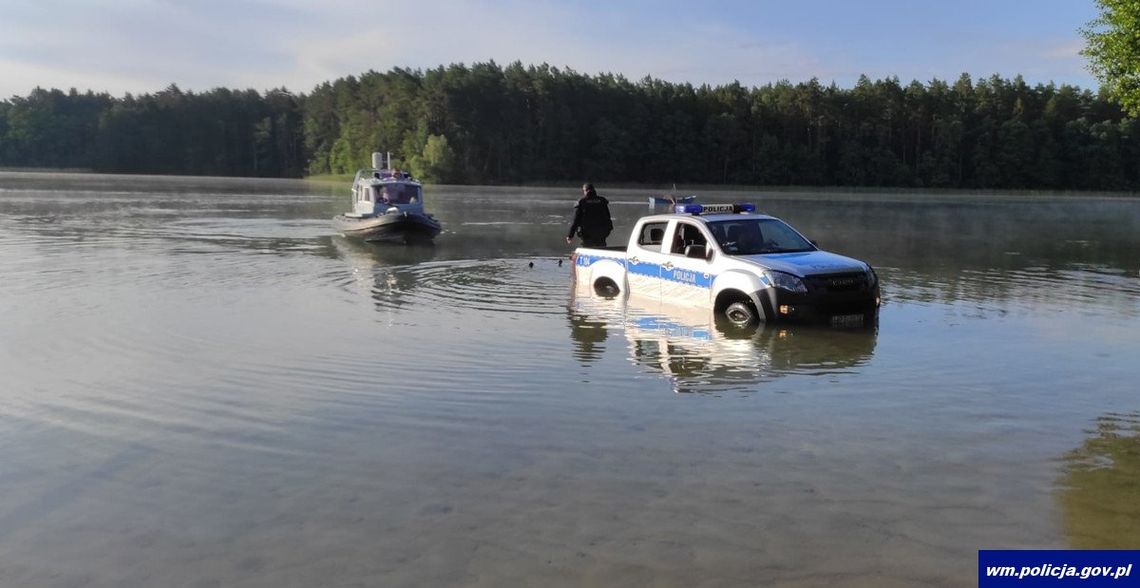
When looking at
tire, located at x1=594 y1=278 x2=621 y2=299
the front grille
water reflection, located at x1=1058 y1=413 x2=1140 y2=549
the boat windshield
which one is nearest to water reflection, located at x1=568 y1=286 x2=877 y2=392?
the front grille

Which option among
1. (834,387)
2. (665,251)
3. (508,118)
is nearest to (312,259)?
(665,251)

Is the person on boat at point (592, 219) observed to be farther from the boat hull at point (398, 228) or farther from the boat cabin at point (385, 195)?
the boat cabin at point (385, 195)

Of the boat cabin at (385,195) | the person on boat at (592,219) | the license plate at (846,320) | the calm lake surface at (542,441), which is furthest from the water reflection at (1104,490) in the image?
the boat cabin at (385,195)

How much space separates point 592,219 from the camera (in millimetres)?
17828

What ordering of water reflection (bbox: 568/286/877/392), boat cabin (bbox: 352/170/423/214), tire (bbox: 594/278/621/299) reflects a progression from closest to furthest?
water reflection (bbox: 568/286/877/392), tire (bbox: 594/278/621/299), boat cabin (bbox: 352/170/423/214)

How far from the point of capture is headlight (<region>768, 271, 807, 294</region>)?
1221 centimetres

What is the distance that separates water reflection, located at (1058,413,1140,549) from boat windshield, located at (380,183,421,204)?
25461mm

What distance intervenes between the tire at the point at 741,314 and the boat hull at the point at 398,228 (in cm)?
1712

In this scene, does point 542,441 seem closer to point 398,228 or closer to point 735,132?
point 398,228

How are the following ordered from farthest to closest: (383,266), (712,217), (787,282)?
(383,266), (712,217), (787,282)

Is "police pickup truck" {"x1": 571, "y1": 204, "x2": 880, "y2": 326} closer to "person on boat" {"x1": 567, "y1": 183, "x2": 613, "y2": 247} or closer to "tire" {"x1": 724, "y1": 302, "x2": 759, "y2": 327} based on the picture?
"tire" {"x1": 724, "y1": 302, "x2": 759, "y2": 327}

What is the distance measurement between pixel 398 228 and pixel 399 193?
9.46 ft

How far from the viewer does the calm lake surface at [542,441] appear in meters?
5.02

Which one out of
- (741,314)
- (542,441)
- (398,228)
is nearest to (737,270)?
(741,314)
